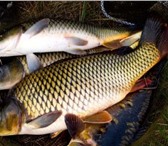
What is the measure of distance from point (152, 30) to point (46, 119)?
2.48ft

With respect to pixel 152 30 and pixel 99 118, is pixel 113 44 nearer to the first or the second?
pixel 152 30

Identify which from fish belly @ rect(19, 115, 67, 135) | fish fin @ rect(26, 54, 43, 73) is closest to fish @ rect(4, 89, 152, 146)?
fish belly @ rect(19, 115, 67, 135)

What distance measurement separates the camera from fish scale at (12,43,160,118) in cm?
300

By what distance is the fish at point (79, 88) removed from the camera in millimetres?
2988

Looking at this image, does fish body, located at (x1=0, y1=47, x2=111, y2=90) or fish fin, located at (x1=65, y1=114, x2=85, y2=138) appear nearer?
fish fin, located at (x1=65, y1=114, x2=85, y2=138)

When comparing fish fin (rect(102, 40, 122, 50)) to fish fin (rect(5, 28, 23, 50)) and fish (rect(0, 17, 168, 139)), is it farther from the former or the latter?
fish fin (rect(5, 28, 23, 50))

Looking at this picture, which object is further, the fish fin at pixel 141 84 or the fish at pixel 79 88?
the fish fin at pixel 141 84

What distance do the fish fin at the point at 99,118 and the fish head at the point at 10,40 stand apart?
1.86 ft

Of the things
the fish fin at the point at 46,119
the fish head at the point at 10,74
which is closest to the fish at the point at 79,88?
the fish fin at the point at 46,119

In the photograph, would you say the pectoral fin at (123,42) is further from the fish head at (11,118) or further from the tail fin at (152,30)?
the fish head at (11,118)

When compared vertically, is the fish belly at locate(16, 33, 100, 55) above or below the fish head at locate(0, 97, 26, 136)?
above

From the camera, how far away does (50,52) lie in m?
3.29

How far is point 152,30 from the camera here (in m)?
3.18

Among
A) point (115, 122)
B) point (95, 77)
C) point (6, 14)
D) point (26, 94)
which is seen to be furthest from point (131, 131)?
point (6, 14)
